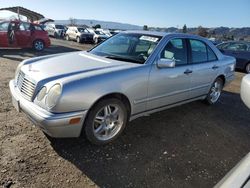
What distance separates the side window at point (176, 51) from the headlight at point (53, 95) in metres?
1.85

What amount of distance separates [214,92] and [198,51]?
1.26 metres

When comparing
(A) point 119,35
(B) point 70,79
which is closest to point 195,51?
(A) point 119,35

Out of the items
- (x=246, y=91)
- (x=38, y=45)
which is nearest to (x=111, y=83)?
(x=246, y=91)

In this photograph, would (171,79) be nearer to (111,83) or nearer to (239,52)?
(111,83)

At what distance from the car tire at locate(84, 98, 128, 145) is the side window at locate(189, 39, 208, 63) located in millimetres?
1974

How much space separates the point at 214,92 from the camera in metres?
5.77

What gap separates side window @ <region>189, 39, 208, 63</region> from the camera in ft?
15.8

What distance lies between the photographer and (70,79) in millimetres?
3076

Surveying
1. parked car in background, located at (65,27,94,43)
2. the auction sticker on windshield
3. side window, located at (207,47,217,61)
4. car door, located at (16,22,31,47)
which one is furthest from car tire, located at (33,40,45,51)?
side window, located at (207,47,217,61)

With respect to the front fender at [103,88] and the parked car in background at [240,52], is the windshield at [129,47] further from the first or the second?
the parked car in background at [240,52]

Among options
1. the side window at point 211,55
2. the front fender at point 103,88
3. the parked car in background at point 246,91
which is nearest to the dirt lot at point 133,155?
the front fender at point 103,88

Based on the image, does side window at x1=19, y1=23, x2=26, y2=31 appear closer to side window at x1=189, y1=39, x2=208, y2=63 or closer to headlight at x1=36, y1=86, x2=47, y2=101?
side window at x1=189, y1=39, x2=208, y2=63

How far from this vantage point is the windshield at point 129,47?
406 centimetres

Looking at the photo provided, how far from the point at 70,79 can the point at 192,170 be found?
1.91m
